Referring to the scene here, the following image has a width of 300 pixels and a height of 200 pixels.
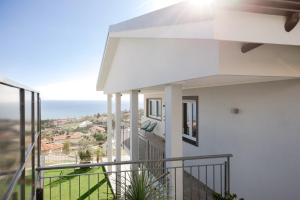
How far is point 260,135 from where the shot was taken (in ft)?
17.1

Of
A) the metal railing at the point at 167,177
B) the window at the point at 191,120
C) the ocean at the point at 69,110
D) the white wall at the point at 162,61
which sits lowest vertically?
the ocean at the point at 69,110

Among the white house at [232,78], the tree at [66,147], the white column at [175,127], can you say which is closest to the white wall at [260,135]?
the white house at [232,78]

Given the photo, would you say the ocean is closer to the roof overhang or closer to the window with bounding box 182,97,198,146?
the window with bounding box 182,97,198,146

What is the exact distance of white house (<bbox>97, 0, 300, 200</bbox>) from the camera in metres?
2.46

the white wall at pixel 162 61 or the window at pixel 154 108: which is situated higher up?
the white wall at pixel 162 61

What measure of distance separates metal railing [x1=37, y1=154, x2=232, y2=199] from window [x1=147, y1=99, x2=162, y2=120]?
4.06m

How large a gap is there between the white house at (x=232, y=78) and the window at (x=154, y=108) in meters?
5.28

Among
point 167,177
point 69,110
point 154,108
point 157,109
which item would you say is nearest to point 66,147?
point 154,108

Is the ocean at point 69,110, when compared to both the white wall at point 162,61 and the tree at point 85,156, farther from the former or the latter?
the white wall at point 162,61

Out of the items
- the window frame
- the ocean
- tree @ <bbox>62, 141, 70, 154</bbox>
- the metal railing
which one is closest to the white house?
the metal railing

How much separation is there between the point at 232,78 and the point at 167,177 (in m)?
2.39

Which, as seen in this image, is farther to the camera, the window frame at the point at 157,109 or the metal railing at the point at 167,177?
the window frame at the point at 157,109

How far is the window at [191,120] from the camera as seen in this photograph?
27.3ft

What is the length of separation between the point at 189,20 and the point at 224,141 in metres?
4.50
